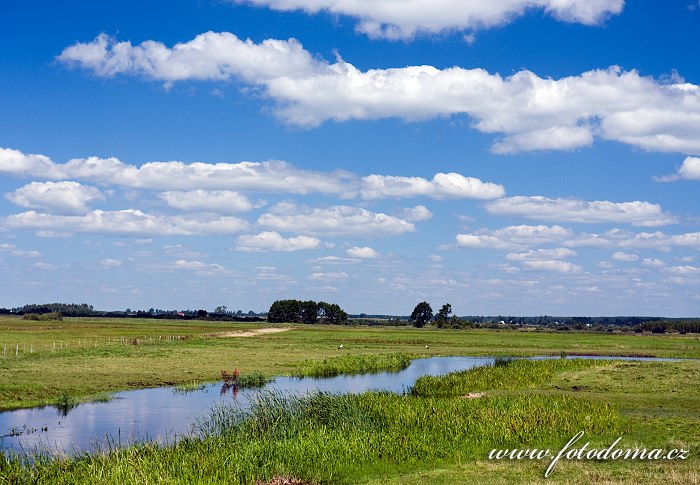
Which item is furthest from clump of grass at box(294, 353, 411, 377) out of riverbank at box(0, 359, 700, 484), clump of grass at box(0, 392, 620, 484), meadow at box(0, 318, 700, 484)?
clump of grass at box(0, 392, 620, 484)

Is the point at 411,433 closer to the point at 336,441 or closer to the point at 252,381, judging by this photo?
the point at 336,441

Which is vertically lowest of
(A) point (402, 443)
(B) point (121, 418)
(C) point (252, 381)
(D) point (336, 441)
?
(B) point (121, 418)

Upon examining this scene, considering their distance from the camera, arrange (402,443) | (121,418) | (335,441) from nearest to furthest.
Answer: (335,441) → (402,443) → (121,418)

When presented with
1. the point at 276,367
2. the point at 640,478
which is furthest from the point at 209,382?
the point at 640,478

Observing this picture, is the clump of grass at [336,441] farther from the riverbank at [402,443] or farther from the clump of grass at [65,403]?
the clump of grass at [65,403]

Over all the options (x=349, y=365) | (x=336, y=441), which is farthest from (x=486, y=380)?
(x=336, y=441)

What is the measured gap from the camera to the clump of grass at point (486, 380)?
1785 inches

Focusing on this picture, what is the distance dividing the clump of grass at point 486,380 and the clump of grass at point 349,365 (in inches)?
555

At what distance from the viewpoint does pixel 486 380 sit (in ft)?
159

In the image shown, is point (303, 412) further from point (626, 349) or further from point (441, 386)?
point (626, 349)

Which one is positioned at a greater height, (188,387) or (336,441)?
(336,441)

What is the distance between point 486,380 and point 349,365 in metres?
21.7

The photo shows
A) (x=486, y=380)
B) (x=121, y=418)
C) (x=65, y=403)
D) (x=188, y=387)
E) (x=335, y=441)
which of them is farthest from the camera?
(x=188, y=387)

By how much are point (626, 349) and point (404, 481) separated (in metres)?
89.3
